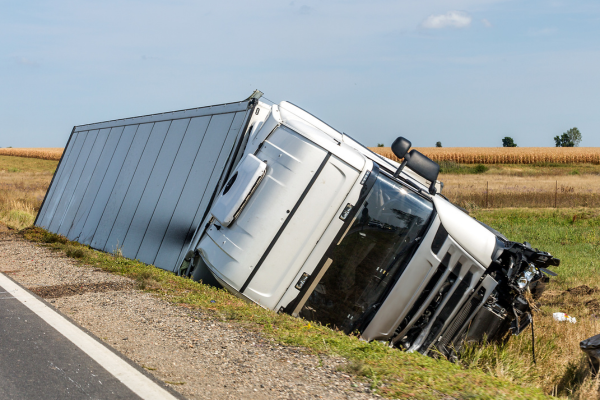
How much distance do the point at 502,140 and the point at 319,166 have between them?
367ft

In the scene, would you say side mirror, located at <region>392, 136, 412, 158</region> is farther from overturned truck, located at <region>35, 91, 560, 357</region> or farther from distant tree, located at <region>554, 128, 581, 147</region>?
distant tree, located at <region>554, 128, 581, 147</region>

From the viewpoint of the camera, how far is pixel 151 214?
33.3ft

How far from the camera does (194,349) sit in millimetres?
4984

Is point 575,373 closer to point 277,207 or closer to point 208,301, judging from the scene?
point 277,207

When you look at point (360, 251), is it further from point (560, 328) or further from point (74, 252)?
point (74, 252)

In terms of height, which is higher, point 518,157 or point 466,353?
point 518,157

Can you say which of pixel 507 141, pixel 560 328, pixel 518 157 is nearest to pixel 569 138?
pixel 507 141

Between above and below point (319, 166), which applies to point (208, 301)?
below

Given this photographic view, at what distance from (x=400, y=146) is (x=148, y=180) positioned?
6.12m

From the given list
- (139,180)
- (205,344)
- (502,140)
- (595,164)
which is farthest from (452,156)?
(205,344)

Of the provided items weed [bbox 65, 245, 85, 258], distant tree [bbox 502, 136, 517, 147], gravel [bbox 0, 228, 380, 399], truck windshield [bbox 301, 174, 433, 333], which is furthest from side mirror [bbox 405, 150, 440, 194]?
distant tree [bbox 502, 136, 517, 147]

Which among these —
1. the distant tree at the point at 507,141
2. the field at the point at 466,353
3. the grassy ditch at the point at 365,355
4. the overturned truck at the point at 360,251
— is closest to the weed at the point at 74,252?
the field at the point at 466,353

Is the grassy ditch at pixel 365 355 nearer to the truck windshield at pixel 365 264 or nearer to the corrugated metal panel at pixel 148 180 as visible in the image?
the truck windshield at pixel 365 264

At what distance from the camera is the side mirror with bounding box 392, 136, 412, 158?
5.90m
